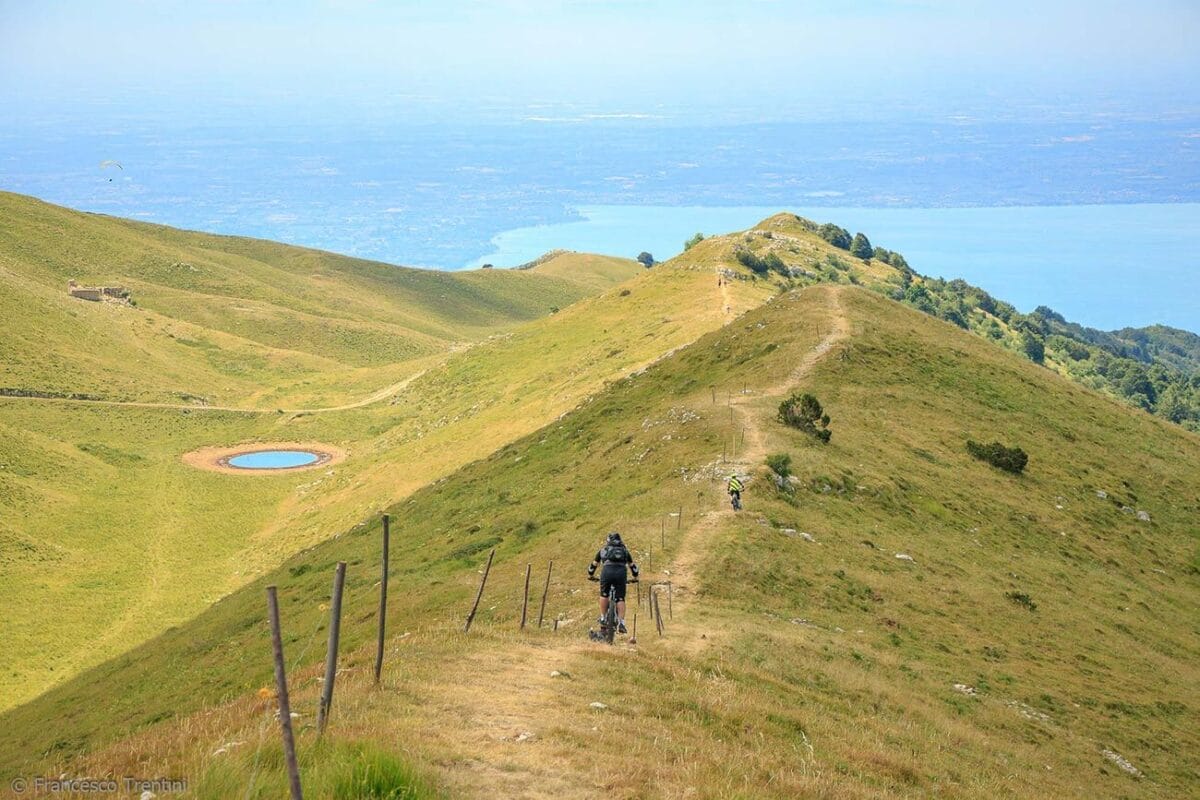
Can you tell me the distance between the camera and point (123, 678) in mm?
39812

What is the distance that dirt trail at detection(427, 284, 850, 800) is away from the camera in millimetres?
11648

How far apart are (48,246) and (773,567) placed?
152346 millimetres

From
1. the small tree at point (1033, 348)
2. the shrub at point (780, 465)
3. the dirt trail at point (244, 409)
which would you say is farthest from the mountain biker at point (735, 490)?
the small tree at point (1033, 348)

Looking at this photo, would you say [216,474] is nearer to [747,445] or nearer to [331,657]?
[747,445]

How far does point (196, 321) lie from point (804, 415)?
A: 380ft

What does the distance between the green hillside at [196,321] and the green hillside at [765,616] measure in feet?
179

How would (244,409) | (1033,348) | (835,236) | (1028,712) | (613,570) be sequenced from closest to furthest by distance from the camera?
(613,570), (1028,712), (244,409), (1033,348), (835,236)

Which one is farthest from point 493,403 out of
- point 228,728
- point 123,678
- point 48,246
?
point 48,246

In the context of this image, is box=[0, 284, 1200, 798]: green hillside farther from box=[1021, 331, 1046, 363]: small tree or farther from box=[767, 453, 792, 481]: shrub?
box=[1021, 331, 1046, 363]: small tree

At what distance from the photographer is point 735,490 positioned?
107 feet

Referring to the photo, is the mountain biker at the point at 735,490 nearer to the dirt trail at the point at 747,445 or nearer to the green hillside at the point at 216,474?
the dirt trail at the point at 747,445

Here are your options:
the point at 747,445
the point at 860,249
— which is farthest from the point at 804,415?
the point at 860,249

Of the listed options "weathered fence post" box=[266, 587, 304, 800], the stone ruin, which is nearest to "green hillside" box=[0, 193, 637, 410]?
the stone ruin

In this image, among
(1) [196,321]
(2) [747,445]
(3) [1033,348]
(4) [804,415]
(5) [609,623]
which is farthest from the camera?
(1) [196,321]
